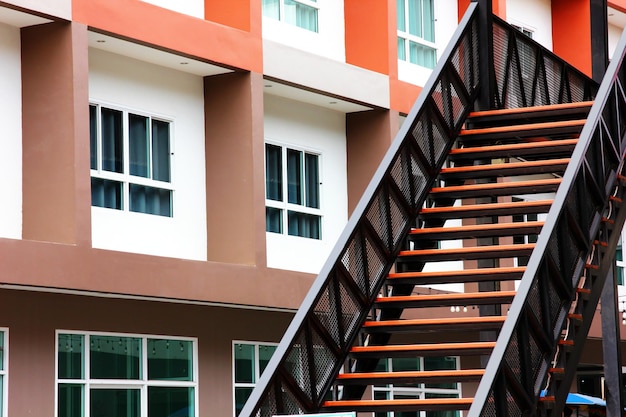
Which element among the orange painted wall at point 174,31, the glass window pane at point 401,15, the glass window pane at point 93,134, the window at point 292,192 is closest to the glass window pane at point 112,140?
the glass window pane at point 93,134

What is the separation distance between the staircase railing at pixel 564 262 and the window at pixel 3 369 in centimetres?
827

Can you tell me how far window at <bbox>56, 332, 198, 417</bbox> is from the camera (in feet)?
59.8

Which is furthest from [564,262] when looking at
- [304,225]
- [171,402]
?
[304,225]

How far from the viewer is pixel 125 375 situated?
19328 mm

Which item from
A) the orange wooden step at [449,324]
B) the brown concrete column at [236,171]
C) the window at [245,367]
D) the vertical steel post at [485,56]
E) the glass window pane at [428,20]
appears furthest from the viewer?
the glass window pane at [428,20]

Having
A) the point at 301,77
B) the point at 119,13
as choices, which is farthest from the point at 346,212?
the point at 119,13

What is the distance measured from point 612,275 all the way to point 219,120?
8.03 meters

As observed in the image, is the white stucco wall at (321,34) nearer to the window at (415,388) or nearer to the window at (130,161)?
the window at (130,161)

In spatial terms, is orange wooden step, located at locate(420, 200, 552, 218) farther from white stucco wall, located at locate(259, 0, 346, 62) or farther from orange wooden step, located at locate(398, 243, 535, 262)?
white stucco wall, located at locate(259, 0, 346, 62)

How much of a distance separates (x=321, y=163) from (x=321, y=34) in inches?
96.9

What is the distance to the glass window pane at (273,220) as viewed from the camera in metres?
22.5

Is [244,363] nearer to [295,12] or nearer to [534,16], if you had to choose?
[295,12]

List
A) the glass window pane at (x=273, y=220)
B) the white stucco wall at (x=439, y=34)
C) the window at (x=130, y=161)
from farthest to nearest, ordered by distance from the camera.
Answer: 1. the white stucco wall at (x=439, y=34)
2. the glass window pane at (x=273, y=220)
3. the window at (x=130, y=161)

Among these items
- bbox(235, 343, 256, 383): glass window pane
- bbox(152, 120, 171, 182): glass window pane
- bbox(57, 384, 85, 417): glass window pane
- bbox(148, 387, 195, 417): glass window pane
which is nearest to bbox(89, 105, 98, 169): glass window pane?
bbox(152, 120, 171, 182): glass window pane
